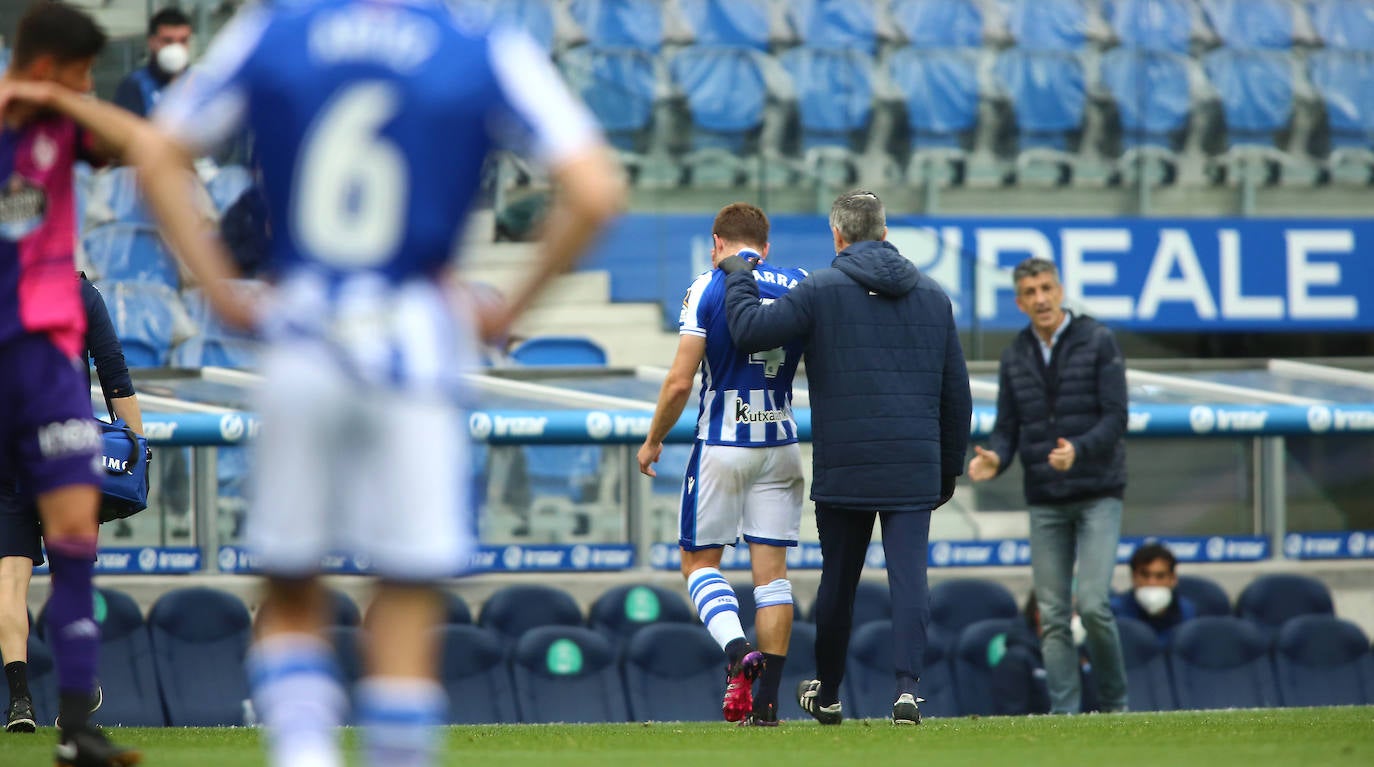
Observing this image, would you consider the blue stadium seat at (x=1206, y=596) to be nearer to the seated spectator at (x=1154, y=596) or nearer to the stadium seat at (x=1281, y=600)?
the stadium seat at (x=1281, y=600)

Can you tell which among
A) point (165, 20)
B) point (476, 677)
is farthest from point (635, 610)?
point (165, 20)

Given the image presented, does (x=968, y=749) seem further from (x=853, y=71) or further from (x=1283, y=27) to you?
(x=1283, y=27)

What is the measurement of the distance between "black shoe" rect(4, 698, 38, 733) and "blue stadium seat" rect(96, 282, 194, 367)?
20.7 feet

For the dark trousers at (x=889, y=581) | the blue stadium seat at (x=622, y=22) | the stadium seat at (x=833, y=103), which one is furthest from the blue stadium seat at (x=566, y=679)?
the blue stadium seat at (x=622, y=22)

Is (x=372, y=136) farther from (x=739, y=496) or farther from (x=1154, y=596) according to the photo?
(x=1154, y=596)

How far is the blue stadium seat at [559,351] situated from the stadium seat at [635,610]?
10.4 feet

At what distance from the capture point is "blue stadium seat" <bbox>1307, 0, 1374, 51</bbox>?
18938 millimetres

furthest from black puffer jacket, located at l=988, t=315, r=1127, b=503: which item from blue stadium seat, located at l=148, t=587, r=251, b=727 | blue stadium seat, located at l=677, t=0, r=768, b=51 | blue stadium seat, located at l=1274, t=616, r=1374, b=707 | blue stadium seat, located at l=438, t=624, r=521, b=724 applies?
blue stadium seat, located at l=677, t=0, r=768, b=51

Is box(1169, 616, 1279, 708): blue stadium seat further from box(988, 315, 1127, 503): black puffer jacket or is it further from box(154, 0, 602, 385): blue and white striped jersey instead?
box(154, 0, 602, 385): blue and white striped jersey

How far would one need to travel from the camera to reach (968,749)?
5.41 metres

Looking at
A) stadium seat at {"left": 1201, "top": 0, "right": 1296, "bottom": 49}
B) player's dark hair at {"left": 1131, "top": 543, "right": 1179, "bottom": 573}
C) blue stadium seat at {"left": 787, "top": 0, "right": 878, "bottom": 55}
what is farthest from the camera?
stadium seat at {"left": 1201, "top": 0, "right": 1296, "bottom": 49}

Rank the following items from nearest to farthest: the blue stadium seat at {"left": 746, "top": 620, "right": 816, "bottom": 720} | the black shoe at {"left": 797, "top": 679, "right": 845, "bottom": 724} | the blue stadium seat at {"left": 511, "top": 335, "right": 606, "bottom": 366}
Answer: the black shoe at {"left": 797, "top": 679, "right": 845, "bottom": 724} → the blue stadium seat at {"left": 746, "top": 620, "right": 816, "bottom": 720} → the blue stadium seat at {"left": 511, "top": 335, "right": 606, "bottom": 366}

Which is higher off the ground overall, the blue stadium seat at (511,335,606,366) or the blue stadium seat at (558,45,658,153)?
the blue stadium seat at (558,45,658,153)

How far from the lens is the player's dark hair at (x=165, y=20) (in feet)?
43.2
